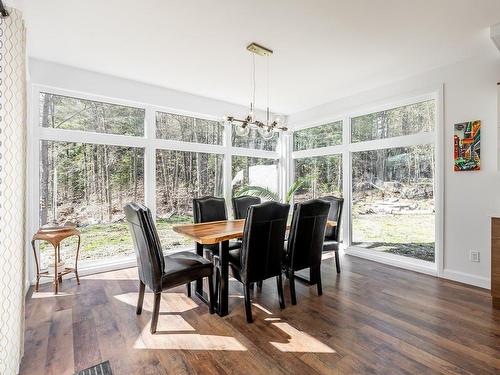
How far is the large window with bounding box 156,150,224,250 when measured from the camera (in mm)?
4234

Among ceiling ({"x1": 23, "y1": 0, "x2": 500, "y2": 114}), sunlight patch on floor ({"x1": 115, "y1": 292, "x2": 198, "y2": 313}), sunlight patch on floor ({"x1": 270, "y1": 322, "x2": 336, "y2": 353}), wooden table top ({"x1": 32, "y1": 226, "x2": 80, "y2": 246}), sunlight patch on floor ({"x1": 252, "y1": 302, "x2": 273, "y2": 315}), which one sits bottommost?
sunlight patch on floor ({"x1": 115, "y1": 292, "x2": 198, "y2": 313})

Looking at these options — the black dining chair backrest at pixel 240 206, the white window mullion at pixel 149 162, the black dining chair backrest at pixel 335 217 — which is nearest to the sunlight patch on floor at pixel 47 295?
the white window mullion at pixel 149 162

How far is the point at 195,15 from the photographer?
2342 millimetres

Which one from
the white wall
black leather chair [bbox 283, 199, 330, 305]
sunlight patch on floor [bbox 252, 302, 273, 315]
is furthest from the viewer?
the white wall

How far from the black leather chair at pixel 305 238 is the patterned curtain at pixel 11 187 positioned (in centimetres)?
216

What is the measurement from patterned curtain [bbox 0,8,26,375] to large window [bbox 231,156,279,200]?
10.9 feet

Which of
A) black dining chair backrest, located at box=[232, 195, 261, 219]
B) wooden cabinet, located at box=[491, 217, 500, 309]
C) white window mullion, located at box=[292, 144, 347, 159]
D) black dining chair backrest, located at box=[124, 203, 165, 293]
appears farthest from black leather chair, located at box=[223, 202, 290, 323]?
Result: white window mullion, located at box=[292, 144, 347, 159]

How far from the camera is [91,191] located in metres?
3.67

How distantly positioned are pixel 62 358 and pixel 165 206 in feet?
8.52

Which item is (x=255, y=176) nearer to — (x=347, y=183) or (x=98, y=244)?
(x=347, y=183)

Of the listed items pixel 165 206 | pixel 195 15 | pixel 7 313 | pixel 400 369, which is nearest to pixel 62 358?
pixel 7 313

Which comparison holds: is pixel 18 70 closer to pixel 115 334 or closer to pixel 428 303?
pixel 115 334

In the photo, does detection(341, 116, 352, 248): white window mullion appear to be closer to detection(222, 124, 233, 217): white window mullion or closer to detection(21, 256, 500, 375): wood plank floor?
detection(21, 256, 500, 375): wood plank floor

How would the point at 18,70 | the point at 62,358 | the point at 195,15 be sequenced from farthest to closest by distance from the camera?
1. the point at 195,15
2. the point at 62,358
3. the point at 18,70
